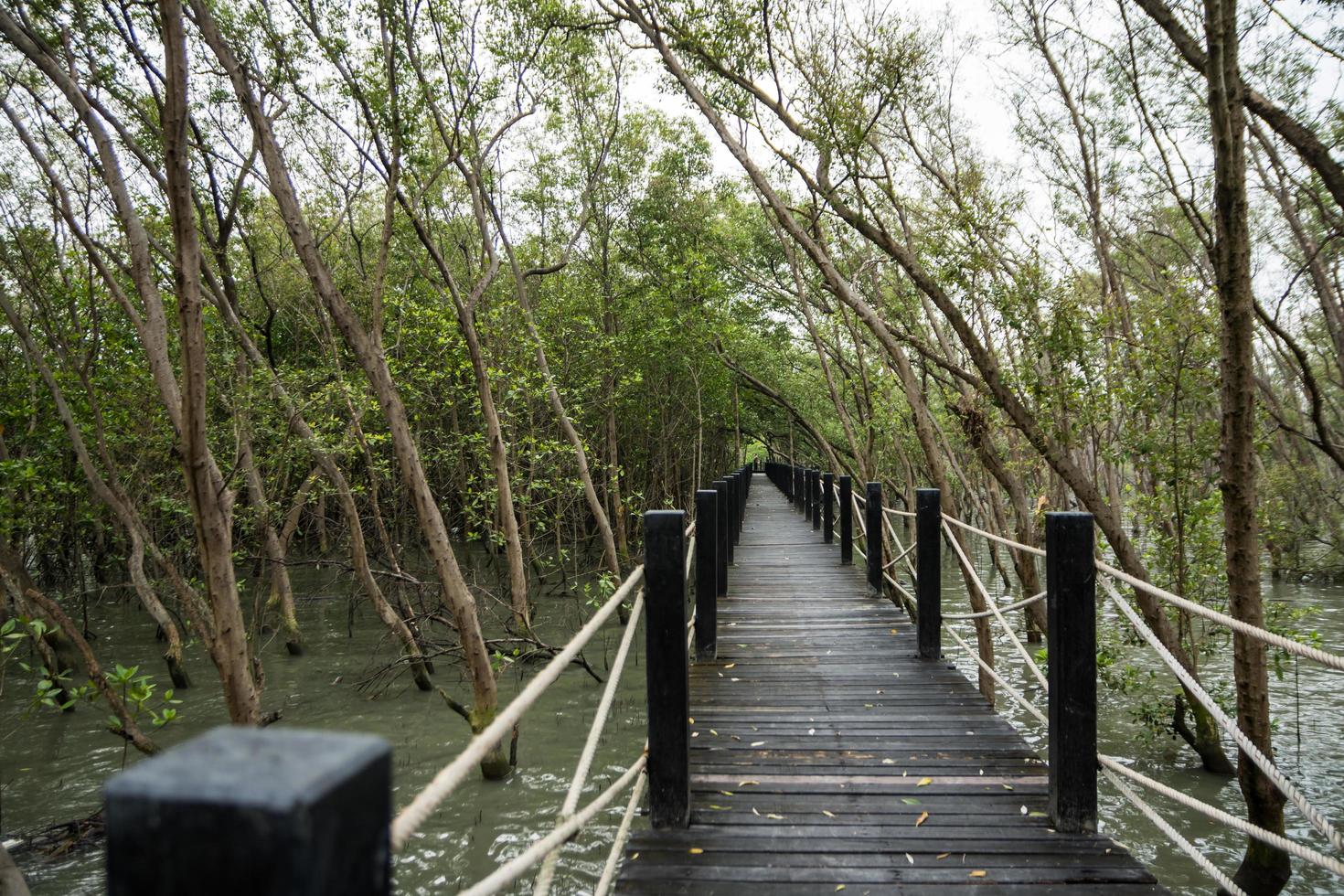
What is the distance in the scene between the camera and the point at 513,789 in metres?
8.74

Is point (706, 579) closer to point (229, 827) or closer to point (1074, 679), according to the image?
point (1074, 679)

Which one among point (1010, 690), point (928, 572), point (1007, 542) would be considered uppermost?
point (1007, 542)

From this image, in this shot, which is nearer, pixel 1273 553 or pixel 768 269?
pixel 1273 553

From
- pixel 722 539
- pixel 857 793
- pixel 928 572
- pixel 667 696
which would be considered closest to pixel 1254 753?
pixel 857 793

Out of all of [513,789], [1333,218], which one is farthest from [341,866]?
[1333,218]

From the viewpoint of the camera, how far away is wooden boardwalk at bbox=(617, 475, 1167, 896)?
2.81 m

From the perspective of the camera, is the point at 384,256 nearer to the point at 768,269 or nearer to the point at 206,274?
the point at 206,274

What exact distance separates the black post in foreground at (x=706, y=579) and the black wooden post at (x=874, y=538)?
2.24 meters

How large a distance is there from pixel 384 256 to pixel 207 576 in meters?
4.81

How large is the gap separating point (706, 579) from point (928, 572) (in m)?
1.73

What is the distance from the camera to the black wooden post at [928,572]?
577 centimetres

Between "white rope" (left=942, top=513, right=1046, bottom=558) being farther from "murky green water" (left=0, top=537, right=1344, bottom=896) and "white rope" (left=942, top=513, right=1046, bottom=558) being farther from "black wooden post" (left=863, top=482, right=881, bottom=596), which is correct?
"murky green water" (left=0, top=537, right=1344, bottom=896)

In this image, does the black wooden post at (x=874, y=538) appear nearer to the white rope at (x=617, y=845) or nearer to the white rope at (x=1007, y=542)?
the white rope at (x=1007, y=542)

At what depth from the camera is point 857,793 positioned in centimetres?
356
